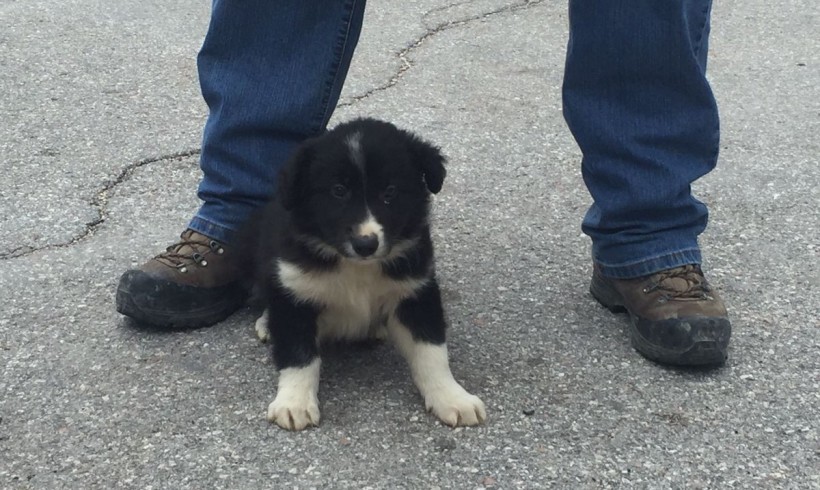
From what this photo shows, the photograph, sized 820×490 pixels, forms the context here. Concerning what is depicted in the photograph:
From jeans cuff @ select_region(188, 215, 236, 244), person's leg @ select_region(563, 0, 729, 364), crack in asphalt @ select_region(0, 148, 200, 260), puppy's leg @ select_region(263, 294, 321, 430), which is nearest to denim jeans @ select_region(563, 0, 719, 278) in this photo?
person's leg @ select_region(563, 0, 729, 364)

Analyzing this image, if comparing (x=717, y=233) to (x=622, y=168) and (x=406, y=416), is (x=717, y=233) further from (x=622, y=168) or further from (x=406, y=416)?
(x=406, y=416)

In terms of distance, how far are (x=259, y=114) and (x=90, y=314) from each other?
0.76 meters

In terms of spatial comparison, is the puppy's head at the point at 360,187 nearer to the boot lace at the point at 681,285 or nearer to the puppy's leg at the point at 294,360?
the puppy's leg at the point at 294,360

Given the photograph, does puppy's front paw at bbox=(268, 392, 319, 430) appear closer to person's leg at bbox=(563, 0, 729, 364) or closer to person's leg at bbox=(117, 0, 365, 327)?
person's leg at bbox=(117, 0, 365, 327)

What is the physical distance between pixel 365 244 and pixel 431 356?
13.9 inches

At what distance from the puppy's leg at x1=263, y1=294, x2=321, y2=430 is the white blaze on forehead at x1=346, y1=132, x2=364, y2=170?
393 millimetres

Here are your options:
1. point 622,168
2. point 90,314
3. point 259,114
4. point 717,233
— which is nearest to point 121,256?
point 90,314

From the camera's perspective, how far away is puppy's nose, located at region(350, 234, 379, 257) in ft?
8.07

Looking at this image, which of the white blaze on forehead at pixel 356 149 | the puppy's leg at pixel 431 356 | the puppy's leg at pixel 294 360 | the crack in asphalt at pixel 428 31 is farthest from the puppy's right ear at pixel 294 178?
the crack in asphalt at pixel 428 31

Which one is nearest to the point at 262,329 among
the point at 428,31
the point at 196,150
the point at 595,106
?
the point at 595,106

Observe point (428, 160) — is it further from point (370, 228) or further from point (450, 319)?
point (450, 319)

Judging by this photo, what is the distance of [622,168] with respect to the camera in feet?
9.62

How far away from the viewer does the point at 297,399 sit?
8.29 feet

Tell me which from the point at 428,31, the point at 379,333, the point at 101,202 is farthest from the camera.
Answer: the point at 428,31
